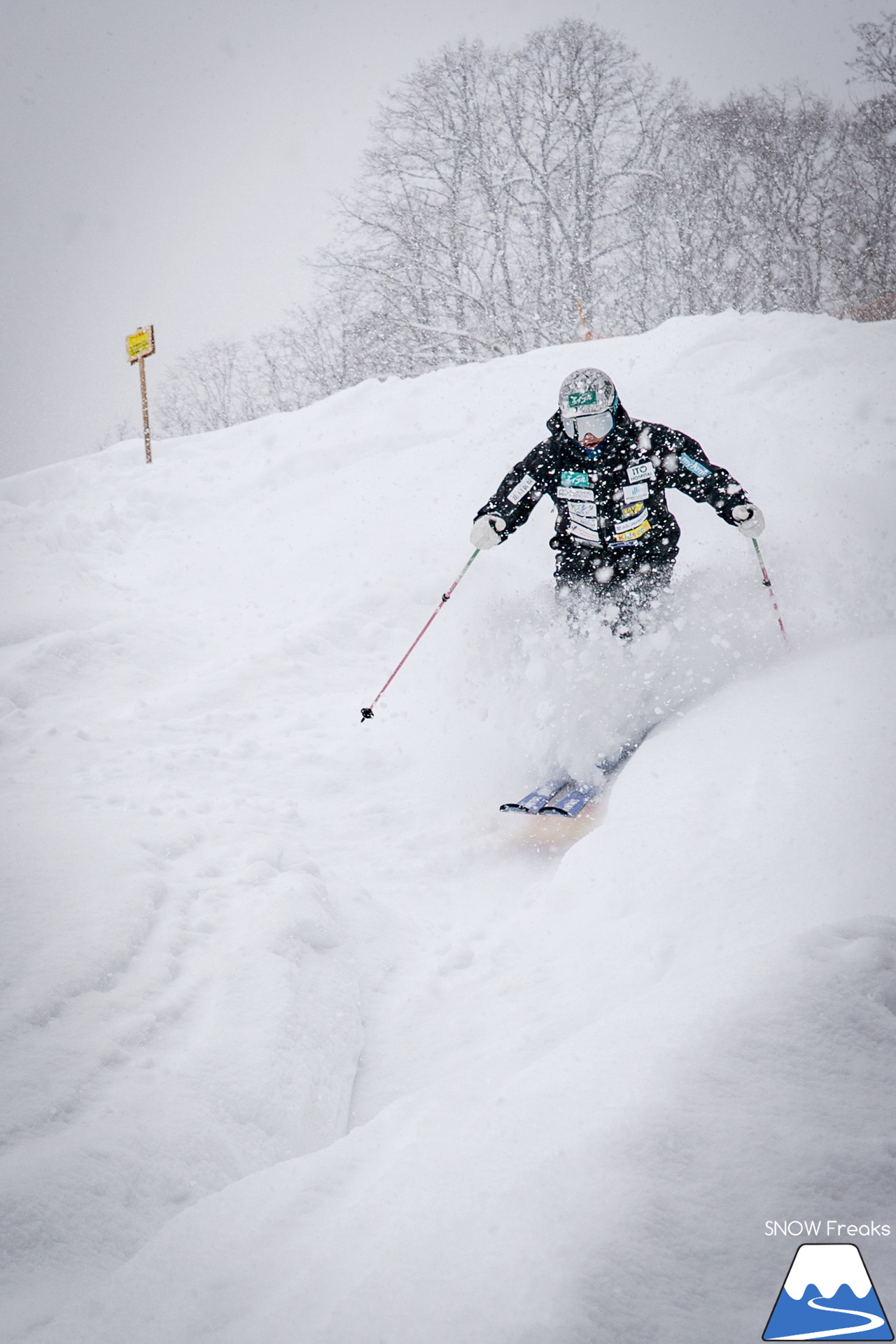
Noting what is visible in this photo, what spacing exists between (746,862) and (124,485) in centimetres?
943

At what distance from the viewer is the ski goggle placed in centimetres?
442

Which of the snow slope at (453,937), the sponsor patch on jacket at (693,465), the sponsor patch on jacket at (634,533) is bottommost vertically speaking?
the snow slope at (453,937)

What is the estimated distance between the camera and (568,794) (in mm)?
4266

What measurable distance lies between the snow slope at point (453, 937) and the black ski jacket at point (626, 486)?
1.52 ft

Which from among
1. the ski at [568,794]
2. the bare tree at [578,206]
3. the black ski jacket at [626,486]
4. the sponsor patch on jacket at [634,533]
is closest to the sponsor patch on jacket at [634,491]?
the black ski jacket at [626,486]

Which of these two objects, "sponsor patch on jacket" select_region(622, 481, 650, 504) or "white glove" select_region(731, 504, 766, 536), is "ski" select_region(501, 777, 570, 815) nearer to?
"sponsor patch on jacket" select_region(622, 481, 650, 504)

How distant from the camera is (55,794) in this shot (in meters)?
3.55

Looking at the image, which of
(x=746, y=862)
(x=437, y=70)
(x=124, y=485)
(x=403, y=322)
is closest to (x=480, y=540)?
(x=746, y=862)

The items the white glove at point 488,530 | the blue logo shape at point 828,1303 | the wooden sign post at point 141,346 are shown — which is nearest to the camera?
the blue logo shape at point 828,1303

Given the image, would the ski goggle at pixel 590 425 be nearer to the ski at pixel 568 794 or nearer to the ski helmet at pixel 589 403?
the ski helmet at pixel 589 403

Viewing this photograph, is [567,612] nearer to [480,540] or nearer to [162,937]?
[480,540]

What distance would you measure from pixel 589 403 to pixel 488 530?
1025 mm

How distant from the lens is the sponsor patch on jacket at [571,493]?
15.2 feet

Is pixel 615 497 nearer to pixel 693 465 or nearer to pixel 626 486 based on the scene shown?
pixel 626 486
